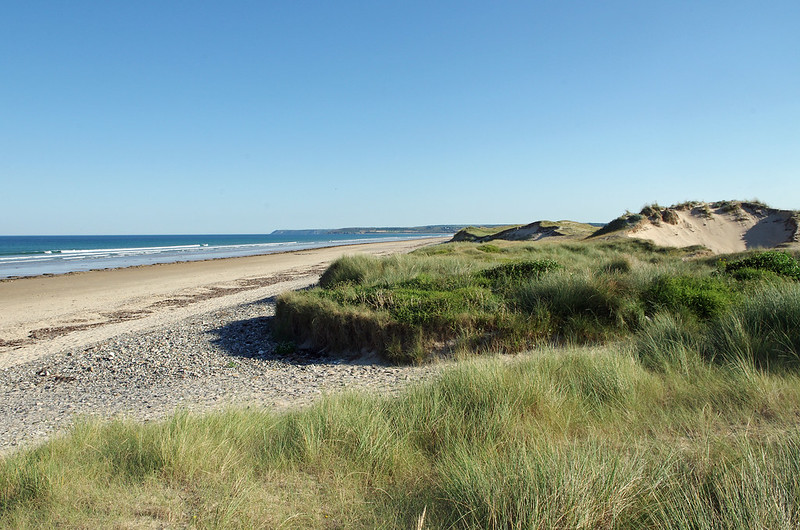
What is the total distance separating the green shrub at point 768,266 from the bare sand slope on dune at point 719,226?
43.8 feet

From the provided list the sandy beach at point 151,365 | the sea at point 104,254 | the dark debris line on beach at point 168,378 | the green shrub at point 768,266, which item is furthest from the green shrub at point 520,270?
the sea at point 104,254

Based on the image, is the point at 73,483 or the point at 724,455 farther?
the point at 73,483

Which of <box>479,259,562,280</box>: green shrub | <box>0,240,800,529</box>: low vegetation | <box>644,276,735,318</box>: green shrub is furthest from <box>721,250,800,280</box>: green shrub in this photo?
<box>0,240,800,529</box>: low vegetation

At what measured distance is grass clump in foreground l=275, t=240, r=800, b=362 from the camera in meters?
8.16

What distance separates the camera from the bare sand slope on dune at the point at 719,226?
958 inches

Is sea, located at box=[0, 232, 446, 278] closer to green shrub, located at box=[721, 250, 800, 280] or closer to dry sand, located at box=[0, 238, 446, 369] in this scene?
dry sand, located at box=[0, 238, 446, 369]

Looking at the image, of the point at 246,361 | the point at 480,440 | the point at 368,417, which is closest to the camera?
the point at 480,440

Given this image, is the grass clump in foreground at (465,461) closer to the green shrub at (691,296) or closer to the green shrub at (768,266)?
the green shrub at (691,296)

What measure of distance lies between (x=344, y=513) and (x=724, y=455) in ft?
8.31

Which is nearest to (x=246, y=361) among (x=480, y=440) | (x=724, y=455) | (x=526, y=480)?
(x=480, y=440)

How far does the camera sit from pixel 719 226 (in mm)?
26094

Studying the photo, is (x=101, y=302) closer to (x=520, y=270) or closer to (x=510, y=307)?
(x=520, y=270)

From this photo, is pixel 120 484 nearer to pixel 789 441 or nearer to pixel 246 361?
pixel 789 441

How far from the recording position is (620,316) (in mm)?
8320
